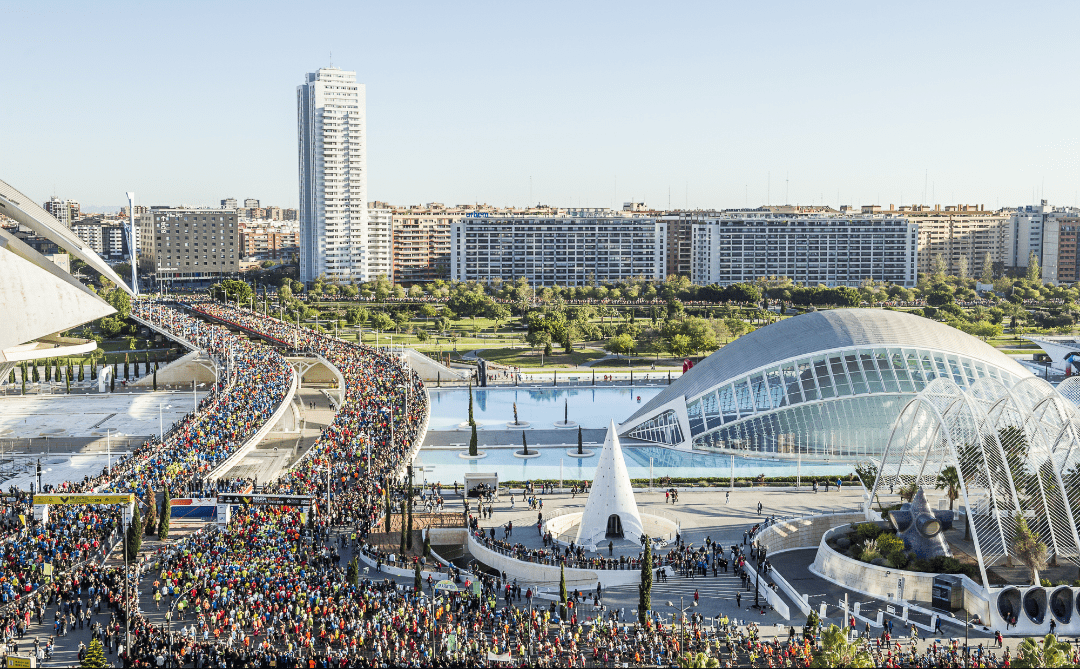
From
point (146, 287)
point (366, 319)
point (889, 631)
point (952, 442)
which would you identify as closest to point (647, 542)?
point (889, 631)

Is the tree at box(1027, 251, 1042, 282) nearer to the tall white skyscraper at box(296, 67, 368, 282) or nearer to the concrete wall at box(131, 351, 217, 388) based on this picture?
the tall white skyscraper at box(296, 67, 368, 282)

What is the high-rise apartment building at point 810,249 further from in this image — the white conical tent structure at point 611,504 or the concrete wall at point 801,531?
the white conical tent structure at point 611,504

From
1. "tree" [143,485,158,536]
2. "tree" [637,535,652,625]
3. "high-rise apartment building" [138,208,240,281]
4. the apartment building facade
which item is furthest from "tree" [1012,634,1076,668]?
the apartment building facade

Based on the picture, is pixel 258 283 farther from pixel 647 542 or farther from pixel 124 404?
Result: pixel 647 542

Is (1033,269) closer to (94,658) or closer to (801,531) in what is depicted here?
(801,531)

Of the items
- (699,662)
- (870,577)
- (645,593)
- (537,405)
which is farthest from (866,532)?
(537,405)

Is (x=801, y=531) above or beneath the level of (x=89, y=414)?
above

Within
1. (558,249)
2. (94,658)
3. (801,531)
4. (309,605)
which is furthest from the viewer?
(558,249)
